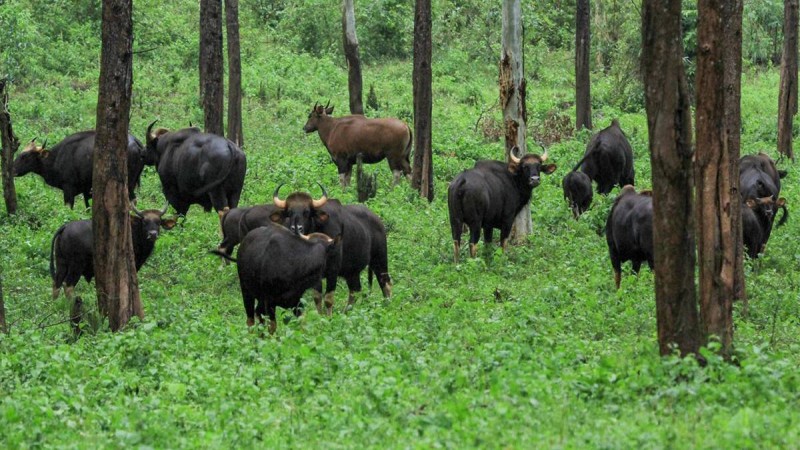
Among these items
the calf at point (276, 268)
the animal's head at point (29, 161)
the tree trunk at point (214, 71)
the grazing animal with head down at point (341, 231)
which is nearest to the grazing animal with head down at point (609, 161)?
the tree trunk at point (214, 71)

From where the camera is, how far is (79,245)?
→ 16.6 m

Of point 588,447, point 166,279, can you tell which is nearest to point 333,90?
point 166,279

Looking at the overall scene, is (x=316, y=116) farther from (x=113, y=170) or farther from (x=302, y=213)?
(x=113, y=170)

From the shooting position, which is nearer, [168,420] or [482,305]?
[168,420]

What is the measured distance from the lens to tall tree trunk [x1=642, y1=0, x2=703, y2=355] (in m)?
10.6

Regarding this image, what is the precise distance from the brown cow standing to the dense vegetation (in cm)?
72

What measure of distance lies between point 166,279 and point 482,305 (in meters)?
5.38

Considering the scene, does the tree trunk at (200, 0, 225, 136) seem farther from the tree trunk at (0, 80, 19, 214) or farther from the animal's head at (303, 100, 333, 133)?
the animal's head at (303, 100, 333, 133)

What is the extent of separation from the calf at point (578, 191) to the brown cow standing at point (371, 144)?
15.4 feet

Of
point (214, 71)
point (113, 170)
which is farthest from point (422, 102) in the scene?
point (113, 170)

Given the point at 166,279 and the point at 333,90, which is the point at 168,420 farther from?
the point at 333,90

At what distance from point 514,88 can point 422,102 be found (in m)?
4.12

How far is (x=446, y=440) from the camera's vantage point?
28.1 feet

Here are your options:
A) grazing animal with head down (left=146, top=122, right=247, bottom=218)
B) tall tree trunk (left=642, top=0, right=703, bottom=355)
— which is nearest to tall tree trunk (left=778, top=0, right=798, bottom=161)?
grazing animal with head down (left=146, top=122, right=247, bottom=218)
